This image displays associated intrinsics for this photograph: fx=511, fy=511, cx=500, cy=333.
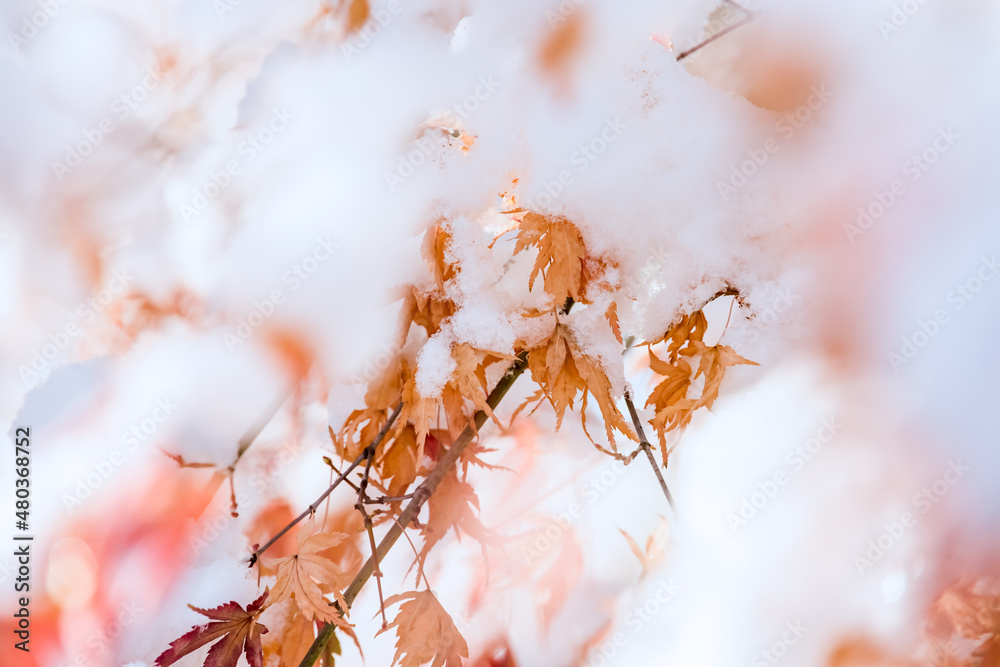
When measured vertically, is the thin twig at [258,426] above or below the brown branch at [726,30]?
below

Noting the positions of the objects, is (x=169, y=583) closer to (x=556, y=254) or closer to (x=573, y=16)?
(x=556, y=254)

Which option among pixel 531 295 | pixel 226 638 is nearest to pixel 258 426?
pixel 226 638

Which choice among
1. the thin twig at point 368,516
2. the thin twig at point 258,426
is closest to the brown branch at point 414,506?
the thin twig at point 368,516

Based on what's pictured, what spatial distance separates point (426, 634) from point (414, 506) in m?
0.13

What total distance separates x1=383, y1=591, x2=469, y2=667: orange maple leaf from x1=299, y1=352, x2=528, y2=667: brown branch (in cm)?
5

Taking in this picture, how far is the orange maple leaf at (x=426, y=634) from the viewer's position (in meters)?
0.49

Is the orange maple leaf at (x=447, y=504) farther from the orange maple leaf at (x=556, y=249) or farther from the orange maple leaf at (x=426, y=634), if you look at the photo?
the orange maple leaf at (x=556, y=249)

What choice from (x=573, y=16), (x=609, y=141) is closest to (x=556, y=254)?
(x=609, y=141)

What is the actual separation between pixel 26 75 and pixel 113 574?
24.6 inches

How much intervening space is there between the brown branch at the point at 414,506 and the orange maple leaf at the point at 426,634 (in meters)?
0.05

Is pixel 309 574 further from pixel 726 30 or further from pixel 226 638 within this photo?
pixel 726 30

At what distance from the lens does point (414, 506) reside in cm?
47

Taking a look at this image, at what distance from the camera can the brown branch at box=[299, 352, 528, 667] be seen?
0.45 m

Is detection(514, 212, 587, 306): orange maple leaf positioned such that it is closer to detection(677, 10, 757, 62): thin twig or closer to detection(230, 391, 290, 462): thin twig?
detection(677, 10, 757, 62): thin twig
